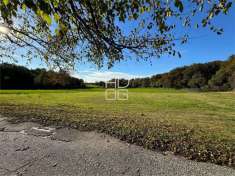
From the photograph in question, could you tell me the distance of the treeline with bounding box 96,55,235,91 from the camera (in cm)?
5656

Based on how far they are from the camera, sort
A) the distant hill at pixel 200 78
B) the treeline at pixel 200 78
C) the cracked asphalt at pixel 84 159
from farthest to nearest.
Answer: the distant hill at pixel 200 78, the treeline at pixel 200 78, the cracked asphalt at pixel 84 159

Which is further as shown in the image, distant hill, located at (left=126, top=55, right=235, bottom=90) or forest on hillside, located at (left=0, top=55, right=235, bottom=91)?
distant hill, located at (left=126, top=55, right=235, bottom=90)

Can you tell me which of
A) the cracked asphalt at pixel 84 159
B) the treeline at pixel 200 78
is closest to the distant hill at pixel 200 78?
the treeline at pixel 200 78

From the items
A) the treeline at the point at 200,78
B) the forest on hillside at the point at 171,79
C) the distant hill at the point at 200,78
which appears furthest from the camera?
the distant hill at the point at 200,78

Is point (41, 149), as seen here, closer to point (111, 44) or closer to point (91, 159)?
point (91, 159)

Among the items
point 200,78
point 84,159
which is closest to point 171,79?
point 200,78

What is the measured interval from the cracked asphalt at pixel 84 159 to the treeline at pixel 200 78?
5116 cm

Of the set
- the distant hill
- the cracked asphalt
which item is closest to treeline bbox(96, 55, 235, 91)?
the distant hill

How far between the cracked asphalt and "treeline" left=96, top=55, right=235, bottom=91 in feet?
168

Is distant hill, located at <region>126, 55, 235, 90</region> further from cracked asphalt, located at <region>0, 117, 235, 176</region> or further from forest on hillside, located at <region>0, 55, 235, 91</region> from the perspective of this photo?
cracked asphalt, located at <region>0, 117, 235, 176</region>

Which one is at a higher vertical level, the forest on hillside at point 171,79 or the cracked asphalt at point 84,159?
the forest on hillside at point 171,79

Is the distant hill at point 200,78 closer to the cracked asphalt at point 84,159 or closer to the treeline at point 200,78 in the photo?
the treeline at point 200,78

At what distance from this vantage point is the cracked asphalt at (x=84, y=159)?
10.1 ft

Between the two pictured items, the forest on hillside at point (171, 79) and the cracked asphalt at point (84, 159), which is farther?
the forest on hillside at point (171, 79)
